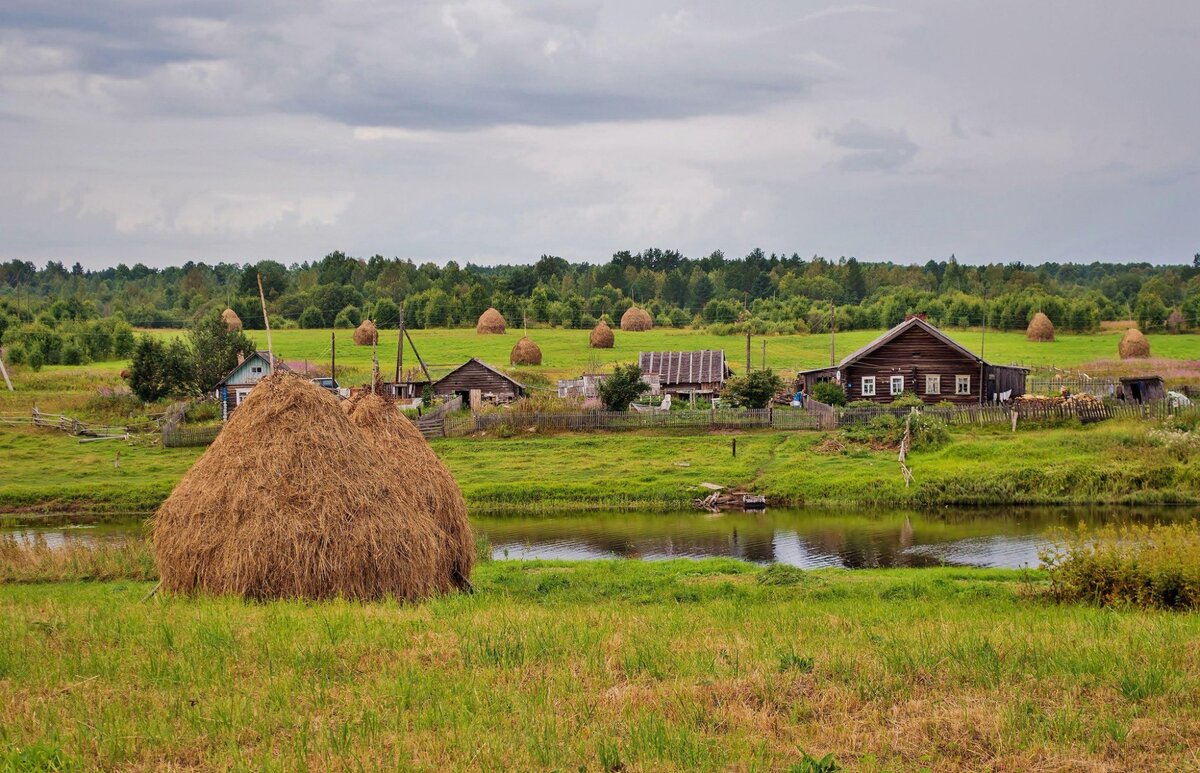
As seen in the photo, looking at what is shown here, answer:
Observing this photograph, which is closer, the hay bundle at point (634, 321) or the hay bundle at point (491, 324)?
the hay bundle at point (491, 324)

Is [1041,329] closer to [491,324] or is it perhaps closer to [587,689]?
[491,324]

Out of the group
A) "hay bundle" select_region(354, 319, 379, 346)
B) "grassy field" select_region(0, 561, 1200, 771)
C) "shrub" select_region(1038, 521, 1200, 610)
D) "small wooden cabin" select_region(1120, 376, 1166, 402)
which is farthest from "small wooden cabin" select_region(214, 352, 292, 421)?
"shrub" select_region(1038, 521, 1200, 610)

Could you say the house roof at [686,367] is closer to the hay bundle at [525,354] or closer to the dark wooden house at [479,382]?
the dark wooden house at [479,382]

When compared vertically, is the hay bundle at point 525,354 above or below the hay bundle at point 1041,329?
below

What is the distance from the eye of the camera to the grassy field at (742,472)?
116 feet

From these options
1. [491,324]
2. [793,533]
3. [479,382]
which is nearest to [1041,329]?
[491,324]

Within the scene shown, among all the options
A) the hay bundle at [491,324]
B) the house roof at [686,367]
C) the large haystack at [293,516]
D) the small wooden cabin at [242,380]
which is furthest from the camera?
the hay bundle at [491,324]

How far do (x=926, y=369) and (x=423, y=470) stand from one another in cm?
4064

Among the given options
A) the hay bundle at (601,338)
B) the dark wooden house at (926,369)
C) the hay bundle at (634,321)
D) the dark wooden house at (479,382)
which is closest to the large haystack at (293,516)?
the dark wooden house at (926,369)

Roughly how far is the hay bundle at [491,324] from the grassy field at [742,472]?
165ft

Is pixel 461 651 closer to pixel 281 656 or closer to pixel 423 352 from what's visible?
pixel 281 656

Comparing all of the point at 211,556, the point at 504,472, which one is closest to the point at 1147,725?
the point at 211,556

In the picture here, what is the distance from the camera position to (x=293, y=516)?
55.1ft

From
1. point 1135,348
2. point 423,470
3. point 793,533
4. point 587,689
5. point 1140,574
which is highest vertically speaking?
point 1135,348
